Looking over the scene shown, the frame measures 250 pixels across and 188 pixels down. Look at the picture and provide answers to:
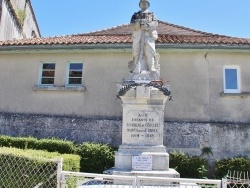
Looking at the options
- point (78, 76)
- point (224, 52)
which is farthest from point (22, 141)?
point (224, 52)

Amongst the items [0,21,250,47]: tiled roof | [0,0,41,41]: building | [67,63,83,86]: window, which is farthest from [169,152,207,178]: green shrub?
[0,0,41,41]: building

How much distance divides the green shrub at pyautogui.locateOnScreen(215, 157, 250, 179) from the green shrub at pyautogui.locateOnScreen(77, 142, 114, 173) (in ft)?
13.2

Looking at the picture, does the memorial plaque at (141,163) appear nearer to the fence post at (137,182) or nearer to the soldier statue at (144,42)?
the soldier statue at (144,42)

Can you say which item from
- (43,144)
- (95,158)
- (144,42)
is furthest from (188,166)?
(43,144)

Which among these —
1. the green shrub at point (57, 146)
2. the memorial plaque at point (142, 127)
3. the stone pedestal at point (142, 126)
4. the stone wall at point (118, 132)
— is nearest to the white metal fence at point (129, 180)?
the stone pedestal at point (142, 126)

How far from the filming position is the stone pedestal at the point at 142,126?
26.8 ft

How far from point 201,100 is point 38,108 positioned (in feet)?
24.8

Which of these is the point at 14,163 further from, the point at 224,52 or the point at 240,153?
the point at 224,52

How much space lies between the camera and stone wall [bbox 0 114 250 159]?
1304cm

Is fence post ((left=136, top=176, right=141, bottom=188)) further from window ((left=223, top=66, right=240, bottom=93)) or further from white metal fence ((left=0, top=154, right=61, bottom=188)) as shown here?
window ((left=223, top=66, right=240, bottom=93))

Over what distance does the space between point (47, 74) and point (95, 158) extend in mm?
5596

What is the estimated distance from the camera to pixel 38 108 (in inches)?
573

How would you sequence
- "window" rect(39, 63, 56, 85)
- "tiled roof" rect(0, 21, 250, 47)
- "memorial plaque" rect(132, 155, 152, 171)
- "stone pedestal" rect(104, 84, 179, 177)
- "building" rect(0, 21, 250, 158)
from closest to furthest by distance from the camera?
"memorial plaque" rect(132, 155, 152, 171) < "stone pedestal" rect(104, 84, 179, 177) < "building" rect(0, 21, 250, 158) < "tiled roof" rect(0, 21, 250, 47) < "window" rect(39, 63, 56, 85)

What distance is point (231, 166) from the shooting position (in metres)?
11.3
